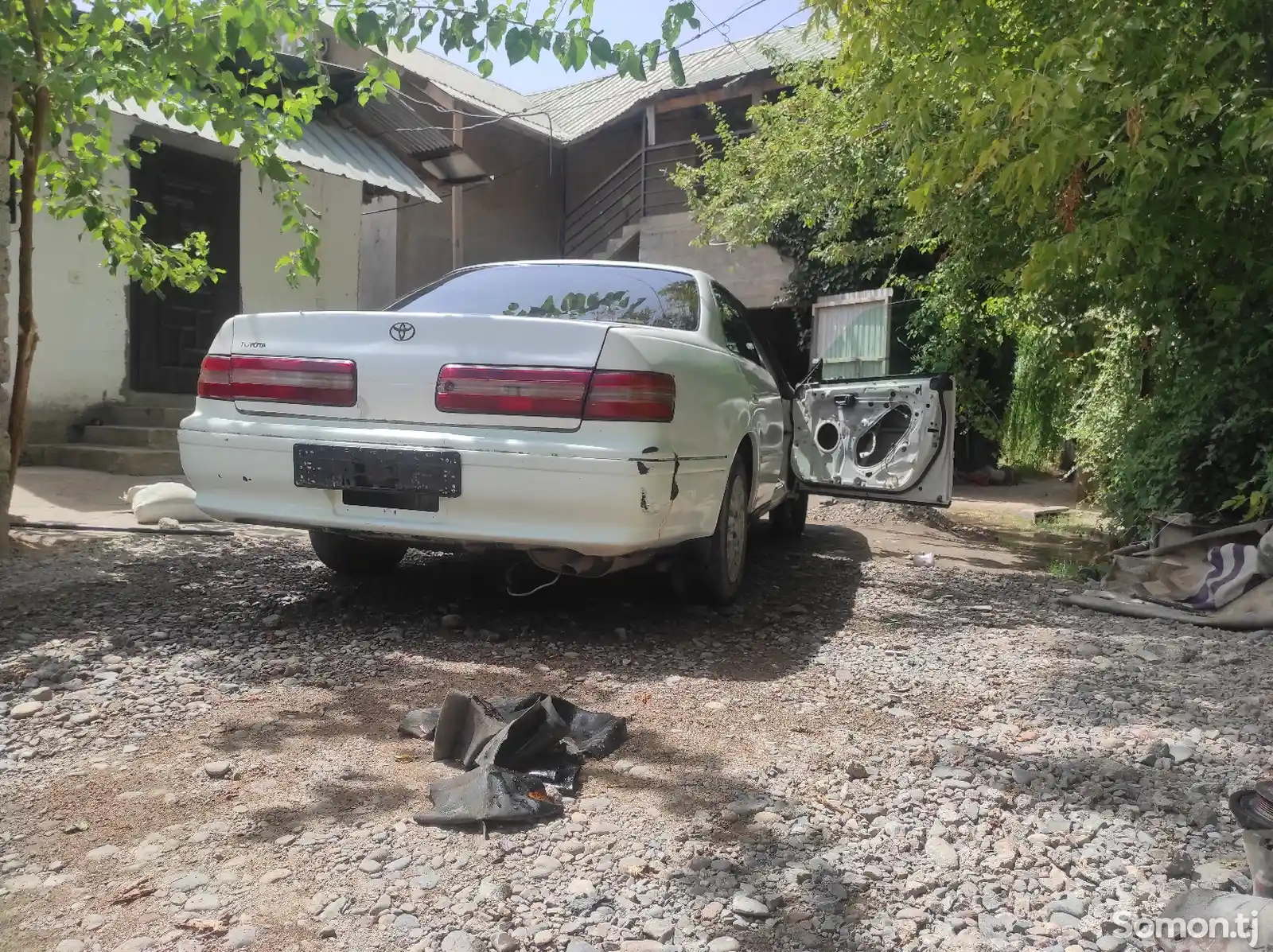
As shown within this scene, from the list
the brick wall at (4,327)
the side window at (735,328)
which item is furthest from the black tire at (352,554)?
the side window at (735,328)

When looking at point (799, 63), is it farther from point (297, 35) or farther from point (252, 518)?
point (252, 518)

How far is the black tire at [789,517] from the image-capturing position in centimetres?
646

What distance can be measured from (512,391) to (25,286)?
3.06 m

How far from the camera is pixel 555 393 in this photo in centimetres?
327

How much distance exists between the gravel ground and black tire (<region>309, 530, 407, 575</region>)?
129mm

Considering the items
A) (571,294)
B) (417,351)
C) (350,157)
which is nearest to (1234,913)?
(417,351)

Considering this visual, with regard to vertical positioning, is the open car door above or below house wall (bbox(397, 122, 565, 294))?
below

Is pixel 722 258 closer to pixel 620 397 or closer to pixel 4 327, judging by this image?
pixel 4 327

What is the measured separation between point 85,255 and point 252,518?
6132mm

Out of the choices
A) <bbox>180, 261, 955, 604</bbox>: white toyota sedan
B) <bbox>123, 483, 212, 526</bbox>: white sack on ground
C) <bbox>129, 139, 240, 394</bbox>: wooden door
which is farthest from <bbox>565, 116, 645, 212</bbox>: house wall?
<bbox>180, 261, 955, 604</bbox>: white toyota sedan

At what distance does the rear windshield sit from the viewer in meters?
4.02

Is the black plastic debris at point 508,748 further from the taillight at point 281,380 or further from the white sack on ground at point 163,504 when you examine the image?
the white sack on ground at point 163,504

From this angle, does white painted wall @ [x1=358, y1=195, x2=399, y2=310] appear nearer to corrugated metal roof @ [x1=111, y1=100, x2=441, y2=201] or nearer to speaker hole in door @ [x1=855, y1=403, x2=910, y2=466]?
corrugated metal roof @ [x1=111, y1=100, x2=441, y2=201]

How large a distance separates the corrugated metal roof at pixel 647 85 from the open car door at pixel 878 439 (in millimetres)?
8011
